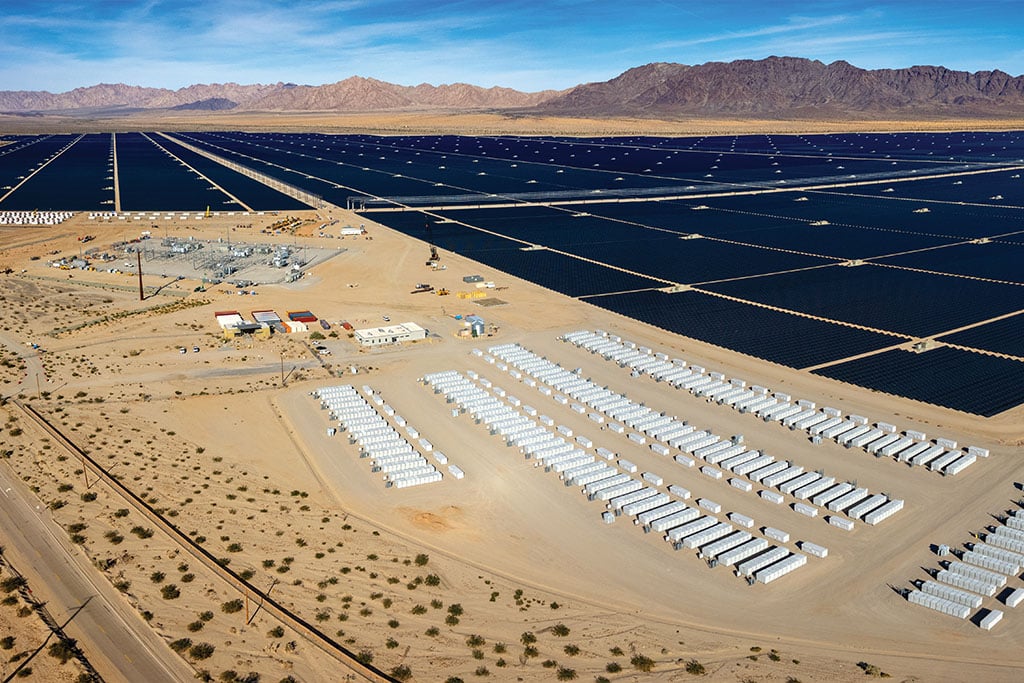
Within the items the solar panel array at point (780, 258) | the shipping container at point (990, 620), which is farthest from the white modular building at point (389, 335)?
the shipping container at point (990, 620)

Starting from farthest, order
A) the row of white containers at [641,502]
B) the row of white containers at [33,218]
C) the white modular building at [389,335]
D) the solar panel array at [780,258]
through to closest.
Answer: the row of white containers at [33,218] → the white modular building at [389,335] → the solar panel array at [780,258] → the row of white containers at [641,502]

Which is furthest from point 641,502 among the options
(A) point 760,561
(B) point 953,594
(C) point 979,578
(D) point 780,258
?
(D) point 780,258

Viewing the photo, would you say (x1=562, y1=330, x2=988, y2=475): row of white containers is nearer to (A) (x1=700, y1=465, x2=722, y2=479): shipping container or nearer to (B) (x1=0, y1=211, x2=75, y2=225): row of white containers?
(A) (x1=700, y1=465, x2=722, y2=479): shipping container

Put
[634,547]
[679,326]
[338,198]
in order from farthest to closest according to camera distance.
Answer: [338,198] < [679,326] < [634,547]

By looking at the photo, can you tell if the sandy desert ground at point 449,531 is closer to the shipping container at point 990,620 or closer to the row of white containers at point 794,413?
the shipping container at point 990,620

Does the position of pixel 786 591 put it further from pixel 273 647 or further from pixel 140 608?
pixel 140 608

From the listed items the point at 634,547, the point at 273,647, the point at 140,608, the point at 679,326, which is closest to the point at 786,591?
the point at 634,547
